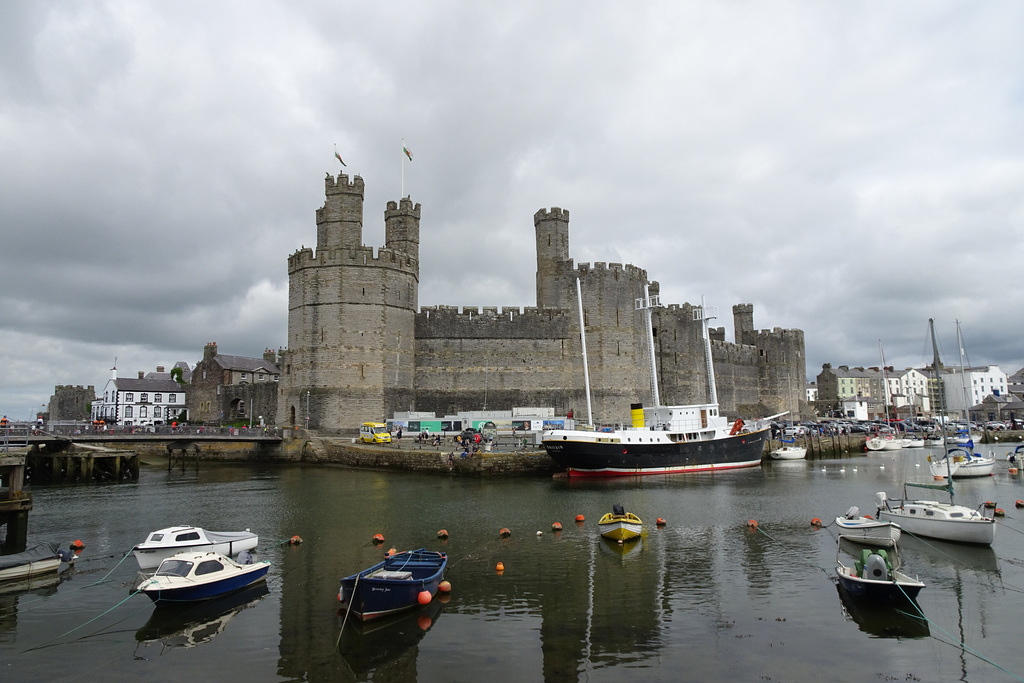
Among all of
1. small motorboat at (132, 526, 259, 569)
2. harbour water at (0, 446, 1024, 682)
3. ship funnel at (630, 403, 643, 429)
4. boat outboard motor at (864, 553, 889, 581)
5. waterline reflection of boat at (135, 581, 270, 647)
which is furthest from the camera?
ship funnel at (630, 403, 643, 429)

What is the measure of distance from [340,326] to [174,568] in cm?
2684

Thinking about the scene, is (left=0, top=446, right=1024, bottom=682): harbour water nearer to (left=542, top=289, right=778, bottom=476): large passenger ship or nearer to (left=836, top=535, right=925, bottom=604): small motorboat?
(left=836, top=535, right=925, bottom=604): small motorboat

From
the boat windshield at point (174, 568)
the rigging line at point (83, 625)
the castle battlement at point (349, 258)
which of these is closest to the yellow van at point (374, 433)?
the castle battlement at point (349, 258)

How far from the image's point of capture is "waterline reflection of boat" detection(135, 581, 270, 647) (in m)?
9.70

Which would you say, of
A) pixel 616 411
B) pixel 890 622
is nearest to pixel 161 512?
pixel 890 622

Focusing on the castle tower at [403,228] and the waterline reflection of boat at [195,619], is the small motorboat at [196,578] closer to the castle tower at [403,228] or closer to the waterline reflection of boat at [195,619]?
the waterline reflection of boat at [195,619]

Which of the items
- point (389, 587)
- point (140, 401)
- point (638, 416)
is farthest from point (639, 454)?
point (140, 401)

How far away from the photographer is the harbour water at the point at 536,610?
8.55 meters

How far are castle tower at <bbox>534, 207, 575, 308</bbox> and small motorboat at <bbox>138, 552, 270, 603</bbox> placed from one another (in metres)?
33.6

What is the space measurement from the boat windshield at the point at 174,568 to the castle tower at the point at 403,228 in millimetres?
31861

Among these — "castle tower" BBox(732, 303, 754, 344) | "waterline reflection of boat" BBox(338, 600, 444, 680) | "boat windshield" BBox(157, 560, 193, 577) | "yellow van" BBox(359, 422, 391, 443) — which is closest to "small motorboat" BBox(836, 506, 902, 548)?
"waterline reflection of boat" BBox(338, 600, 444, 680)

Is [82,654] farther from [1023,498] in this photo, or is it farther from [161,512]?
[1023,498]

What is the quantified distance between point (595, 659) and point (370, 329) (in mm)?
31144

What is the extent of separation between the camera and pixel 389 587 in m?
10.3
